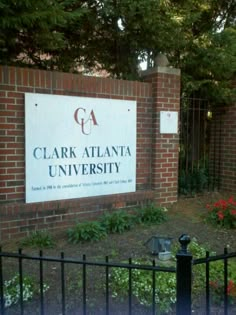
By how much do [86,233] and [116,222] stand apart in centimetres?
49

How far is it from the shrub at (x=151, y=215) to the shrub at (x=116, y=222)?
249 mm

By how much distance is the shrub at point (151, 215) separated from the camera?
183 inches

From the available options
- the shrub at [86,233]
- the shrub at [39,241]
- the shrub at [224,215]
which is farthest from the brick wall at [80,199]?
the shrub at [224,215]

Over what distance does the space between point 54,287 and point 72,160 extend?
1917mm

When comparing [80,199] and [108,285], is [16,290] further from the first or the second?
[80,199]

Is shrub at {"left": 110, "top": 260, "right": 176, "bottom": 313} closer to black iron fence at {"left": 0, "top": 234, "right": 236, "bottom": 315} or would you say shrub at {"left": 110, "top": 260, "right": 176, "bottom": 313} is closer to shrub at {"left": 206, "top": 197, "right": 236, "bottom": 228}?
black iron fence at {"left": 0, "top": 234, "right": 236, "bottom": 315}

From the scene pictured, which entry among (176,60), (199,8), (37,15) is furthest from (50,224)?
(199,8)

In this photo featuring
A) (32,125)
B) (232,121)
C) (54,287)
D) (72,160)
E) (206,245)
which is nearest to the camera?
(54,287)

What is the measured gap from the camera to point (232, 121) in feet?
21.2

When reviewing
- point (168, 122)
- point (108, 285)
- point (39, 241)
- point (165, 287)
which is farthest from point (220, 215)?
point (108, 285)

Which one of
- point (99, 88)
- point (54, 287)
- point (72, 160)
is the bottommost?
point (54, 287)

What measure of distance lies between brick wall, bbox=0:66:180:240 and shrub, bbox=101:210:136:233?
312 mm

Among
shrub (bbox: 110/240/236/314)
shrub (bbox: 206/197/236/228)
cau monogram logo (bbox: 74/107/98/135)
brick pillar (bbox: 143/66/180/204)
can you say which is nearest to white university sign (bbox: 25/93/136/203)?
cau monogram logo (bbox: 74/107/98/135)

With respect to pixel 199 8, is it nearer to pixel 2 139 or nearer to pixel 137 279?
pixel 2 139
